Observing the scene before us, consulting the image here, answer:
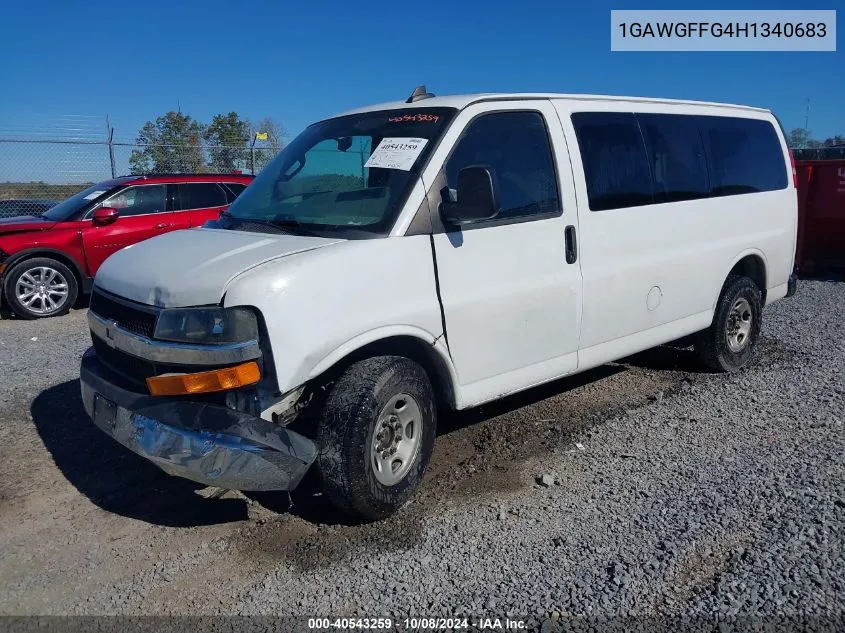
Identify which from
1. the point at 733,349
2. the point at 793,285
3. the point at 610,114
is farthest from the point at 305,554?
the point at 793,285

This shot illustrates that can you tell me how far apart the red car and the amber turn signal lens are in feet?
22.5

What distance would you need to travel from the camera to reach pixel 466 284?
3732mm

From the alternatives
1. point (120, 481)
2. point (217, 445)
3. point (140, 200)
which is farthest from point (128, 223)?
point (217, 445)

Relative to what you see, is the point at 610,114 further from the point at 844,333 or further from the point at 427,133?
the point at 844,333

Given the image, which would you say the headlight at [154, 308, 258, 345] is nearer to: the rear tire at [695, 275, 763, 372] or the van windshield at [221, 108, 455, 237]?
the van windshield at [221, 108, 455, 237]

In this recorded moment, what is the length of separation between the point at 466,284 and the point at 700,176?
2605 mm

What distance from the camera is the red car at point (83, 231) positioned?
8828 mm

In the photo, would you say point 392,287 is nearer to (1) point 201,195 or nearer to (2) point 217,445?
(2) point 217,445

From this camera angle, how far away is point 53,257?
905 cm

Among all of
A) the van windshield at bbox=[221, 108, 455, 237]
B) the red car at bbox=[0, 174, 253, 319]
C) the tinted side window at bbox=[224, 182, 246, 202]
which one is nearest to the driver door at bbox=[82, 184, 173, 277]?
the red car at bbox=[0, 174, 253, 319]

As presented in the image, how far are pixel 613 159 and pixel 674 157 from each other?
0.78 meters

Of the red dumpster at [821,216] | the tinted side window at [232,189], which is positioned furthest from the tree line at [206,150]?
the red dumpster at [821,216]

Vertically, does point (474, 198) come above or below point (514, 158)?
below

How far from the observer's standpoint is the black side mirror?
3523 millimetres
